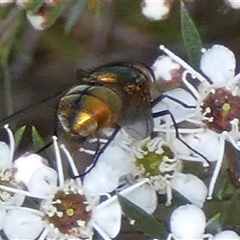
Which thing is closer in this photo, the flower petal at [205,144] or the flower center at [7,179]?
the flower petal at [205,144]

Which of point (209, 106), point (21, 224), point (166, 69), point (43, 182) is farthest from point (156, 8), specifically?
point (21, 224)

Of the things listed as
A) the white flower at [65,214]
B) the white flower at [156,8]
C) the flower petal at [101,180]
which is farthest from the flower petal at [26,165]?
the white flower at [156,8]

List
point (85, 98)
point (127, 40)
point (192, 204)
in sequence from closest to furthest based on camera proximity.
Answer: point (85, 98) < point (192, 204) < point (127, 40)

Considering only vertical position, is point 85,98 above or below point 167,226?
above

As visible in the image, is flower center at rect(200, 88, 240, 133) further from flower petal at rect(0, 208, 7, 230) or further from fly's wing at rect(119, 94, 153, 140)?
flower petal at rect(0, 208, 7, 230)

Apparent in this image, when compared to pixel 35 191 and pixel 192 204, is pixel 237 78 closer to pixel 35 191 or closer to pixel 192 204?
pixel 192 204

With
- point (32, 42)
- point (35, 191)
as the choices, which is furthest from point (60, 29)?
point (35, 191)

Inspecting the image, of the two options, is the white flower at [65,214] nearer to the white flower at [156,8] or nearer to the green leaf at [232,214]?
the green leaf at [232,214]
